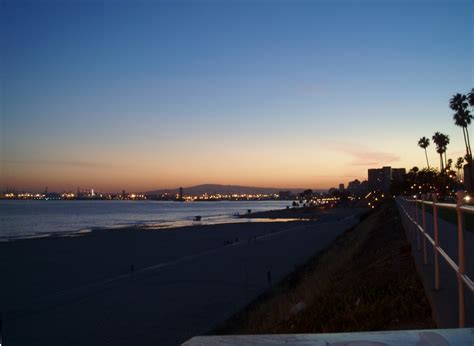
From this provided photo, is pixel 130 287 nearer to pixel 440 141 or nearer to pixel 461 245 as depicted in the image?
pixel 461 245

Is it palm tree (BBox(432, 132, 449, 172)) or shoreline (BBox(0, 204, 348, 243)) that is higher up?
palm tree (BBox(432, 132, 449, 172))

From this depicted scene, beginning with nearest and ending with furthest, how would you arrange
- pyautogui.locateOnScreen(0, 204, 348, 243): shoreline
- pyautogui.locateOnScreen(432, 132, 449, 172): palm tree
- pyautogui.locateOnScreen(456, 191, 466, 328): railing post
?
pyautogui.locateOnScreen(456, 191, 466, 328): railing post < pyautogui.locateOnScreen(0, 204, 348, 243): shoreline < pyautogui.locateOnScreen(432, 132, 449, 172): palm tree

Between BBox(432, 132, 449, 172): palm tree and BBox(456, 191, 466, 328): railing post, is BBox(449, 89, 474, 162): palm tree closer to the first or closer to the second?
BBox(432, 132, 449, 172): palm tree

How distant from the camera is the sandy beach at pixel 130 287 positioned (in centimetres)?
1419

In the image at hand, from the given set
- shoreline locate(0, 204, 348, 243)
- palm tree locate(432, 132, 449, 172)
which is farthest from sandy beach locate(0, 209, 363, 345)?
palm tree locate(432, 132, 449, 172)

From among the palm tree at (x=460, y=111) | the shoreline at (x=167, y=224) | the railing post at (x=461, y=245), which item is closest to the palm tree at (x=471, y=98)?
the palm tree at (x=460, y=111)

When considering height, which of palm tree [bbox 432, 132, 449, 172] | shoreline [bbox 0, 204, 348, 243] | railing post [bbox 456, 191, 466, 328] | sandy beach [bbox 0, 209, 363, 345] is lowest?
sandy beach [bbox 0, 209, 363, 345]

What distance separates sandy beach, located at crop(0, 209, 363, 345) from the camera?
1419 cm

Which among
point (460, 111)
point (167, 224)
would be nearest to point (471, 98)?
point (460, 111)

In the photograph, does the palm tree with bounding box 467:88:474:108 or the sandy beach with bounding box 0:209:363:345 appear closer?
the sandy beach with bounding box 0:209:363:345

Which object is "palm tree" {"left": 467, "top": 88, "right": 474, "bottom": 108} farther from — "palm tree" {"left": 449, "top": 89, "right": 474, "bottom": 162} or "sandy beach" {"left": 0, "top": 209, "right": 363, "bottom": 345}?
"sandy beach" {"left": 0, "top": 209, "right": 363, "bottom": 345}

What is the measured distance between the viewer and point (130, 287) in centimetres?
2064

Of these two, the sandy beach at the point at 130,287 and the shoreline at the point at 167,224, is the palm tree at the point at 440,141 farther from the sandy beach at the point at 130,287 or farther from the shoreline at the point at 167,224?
the sandy beach at the point at 130,287

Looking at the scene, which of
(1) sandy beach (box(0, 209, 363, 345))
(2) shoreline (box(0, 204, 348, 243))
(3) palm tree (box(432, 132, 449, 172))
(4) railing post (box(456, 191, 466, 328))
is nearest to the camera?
(4) railing post (box(456, 191, 466, 328))
